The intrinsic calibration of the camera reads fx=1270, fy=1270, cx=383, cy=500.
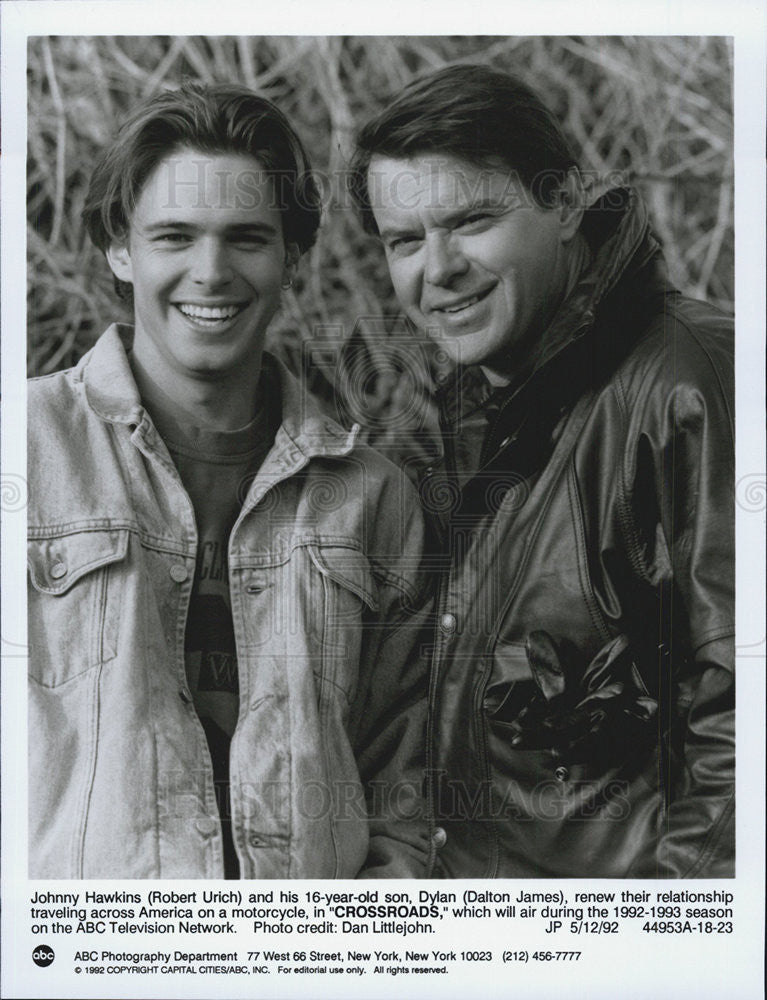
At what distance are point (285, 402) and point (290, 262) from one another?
0.42 meters

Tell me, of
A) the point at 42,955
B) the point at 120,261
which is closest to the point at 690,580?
the point at 120,261

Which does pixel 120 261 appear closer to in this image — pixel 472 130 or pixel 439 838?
pixel 472 130

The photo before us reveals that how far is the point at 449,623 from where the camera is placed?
3740mm

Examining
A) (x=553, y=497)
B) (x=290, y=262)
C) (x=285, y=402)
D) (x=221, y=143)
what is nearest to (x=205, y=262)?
(x=290, y=262)

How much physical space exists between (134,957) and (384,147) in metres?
2.51

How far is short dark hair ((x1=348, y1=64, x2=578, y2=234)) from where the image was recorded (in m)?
3.73

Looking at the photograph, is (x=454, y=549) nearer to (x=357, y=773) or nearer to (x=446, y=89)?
(x=357, y=773)

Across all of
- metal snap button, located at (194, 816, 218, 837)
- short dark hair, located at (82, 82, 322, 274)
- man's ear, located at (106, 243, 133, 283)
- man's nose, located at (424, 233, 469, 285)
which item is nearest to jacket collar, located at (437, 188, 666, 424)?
man's nose, located at (424, 233, 469, 285)

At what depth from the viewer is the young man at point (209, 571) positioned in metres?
3.70

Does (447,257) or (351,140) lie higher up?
(351,140)

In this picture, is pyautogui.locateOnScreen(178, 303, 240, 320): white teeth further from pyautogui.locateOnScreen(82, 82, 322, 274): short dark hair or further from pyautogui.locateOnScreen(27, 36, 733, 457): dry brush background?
pyautogui.locateOnScreen(82, 82, 322, 274): short dark hair

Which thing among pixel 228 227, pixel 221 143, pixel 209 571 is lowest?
pixel 209 571

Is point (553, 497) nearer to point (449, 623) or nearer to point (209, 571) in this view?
point (449, 623)

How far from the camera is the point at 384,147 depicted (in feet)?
12.3
